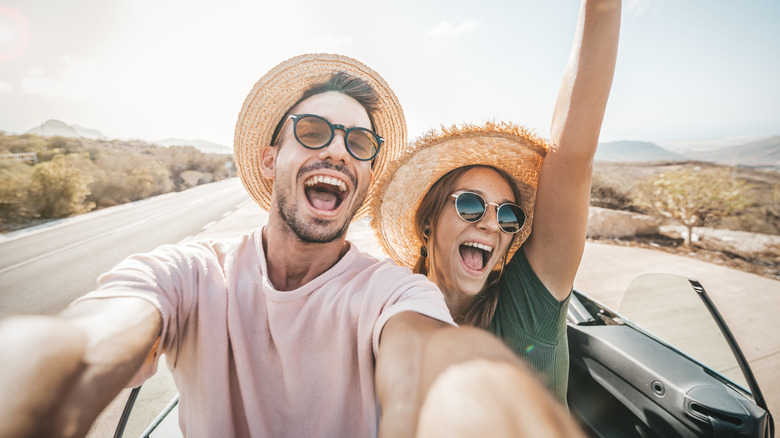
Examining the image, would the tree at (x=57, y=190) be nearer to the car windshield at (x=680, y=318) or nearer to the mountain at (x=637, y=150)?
the car windshield at (x=680, y=318)

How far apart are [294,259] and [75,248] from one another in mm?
11998

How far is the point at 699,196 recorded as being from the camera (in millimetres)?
7715

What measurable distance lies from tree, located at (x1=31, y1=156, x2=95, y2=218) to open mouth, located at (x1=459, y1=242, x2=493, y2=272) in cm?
2085

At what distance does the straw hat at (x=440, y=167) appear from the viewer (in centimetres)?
183

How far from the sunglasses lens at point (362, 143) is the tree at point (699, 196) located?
31.2 ft

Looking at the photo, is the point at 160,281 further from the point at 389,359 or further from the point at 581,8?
the point at 581,8

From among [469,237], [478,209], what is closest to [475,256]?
[469,237]

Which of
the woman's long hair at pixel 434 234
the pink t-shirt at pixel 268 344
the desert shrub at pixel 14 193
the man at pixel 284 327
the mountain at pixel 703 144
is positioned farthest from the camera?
the mountain at pixel 703 144

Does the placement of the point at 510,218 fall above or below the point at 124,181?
above

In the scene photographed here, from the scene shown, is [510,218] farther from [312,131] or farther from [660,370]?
[312,131]

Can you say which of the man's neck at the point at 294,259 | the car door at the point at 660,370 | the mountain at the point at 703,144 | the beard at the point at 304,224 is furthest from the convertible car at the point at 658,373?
the mountain at the point at 703,144

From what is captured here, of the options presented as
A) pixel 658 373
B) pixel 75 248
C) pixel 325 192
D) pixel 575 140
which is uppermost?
pixel 575 140

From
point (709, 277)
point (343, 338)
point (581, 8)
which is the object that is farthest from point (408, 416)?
point (709, 277)

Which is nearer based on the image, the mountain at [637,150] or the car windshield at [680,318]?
the car windshield at [680,318]
